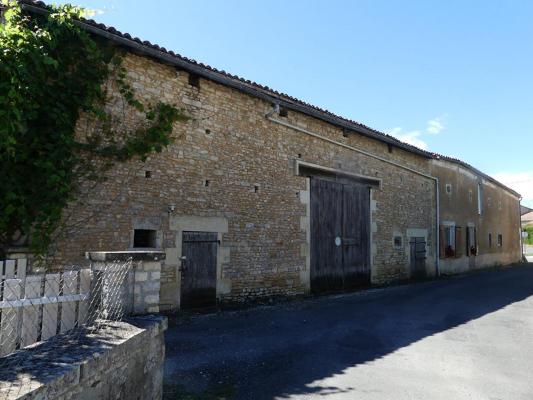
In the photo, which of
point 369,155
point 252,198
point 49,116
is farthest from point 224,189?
point 369,155

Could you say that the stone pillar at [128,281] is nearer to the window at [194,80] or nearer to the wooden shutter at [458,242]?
the window at [194,80]

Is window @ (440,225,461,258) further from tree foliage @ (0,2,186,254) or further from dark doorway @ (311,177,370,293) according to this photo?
tree foliage @ (0,2,186,254)

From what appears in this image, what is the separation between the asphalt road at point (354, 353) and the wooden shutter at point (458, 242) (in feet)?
30.4

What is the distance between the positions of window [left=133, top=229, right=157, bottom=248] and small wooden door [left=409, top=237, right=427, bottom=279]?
1038 centimetres

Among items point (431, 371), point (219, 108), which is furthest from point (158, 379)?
point (219, 108)

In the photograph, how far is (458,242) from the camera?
18.0m

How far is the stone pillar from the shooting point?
3.42 m

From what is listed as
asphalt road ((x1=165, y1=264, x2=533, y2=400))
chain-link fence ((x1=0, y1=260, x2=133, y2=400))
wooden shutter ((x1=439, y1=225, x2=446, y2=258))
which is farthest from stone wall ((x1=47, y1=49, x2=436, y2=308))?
wooden shutter ((x1=439, y1=225, x2=446, y2=258))

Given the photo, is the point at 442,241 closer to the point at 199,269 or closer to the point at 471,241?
the point at 471,241

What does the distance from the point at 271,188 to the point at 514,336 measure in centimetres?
562

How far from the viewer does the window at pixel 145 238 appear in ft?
24.2

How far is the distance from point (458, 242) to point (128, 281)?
17552 mm

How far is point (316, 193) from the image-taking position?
1095 cm

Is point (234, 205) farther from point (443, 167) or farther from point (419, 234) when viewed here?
point (443, 167)
